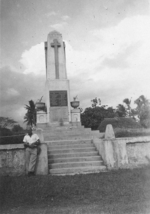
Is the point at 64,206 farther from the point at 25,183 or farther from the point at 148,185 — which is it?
the point at 148,185

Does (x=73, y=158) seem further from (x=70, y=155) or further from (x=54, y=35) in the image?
(x=54, y=35)

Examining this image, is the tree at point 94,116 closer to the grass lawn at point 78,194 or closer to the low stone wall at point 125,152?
the low stone wall at point 125,152

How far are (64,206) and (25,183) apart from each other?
5.92 ft

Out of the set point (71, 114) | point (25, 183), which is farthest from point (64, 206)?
point (71, 114)

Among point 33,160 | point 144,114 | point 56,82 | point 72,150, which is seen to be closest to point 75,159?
point 72,150

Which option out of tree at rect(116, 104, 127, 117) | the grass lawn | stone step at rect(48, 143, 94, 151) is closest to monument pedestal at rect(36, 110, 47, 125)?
stone step at rect(48, 143, 94, 151)

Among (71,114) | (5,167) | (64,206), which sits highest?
(71,114)

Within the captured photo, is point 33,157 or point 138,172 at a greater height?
point 33,157

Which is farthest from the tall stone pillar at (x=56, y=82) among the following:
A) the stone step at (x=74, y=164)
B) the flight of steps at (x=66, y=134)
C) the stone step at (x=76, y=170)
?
the stone step at (x=76, y=170)

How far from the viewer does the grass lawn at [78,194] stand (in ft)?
11.9

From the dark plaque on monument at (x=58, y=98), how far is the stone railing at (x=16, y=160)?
20.7ft

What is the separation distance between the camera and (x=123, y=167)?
6844 millimetres

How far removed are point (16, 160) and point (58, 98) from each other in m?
6.83

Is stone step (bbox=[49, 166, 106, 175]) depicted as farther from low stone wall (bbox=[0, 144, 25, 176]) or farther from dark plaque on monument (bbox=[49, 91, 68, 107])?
dark plaque on monument (bbox=[49, 91, 68, 107])
